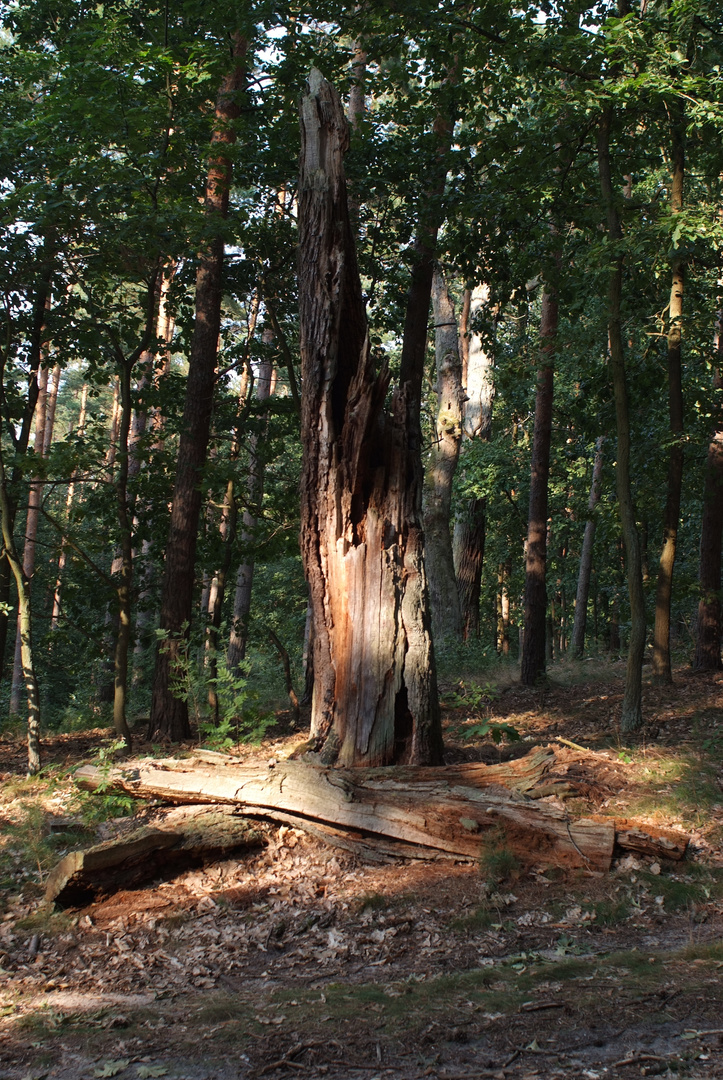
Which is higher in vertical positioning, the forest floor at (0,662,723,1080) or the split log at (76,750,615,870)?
the split log at (76,750,615,870)

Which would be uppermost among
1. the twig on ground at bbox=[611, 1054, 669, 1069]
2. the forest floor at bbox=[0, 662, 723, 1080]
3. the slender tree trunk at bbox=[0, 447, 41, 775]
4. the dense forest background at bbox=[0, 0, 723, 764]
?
the dense forest background at bbox=[0, 0, 723, 764]

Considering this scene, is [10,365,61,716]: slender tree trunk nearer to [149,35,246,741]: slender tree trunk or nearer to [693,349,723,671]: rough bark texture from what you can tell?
[149,35,246,741]: slender tree trunk

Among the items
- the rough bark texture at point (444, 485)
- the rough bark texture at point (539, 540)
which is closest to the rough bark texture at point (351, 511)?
the rough bark texture at point (539, 540)

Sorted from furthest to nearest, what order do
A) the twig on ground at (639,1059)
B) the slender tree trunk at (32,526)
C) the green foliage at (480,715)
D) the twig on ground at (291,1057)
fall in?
1. the slender tree trunk at (32,526)
2. the green foliage at (480,715)
3. the twig on ground at (291,1057)
4. the twig on ground at (639,1059)

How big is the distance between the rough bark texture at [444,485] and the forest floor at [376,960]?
367 inches

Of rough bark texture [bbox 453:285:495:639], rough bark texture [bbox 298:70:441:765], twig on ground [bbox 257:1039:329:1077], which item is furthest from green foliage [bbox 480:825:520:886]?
rough bark texture [bbox 453:285:495:639]

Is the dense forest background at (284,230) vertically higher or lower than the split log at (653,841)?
higher

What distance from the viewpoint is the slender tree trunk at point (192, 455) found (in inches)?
369

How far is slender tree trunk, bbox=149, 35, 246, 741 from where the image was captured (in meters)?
9.38

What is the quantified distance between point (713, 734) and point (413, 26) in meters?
8.76

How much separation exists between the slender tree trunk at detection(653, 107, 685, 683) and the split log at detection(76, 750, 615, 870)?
447 cm

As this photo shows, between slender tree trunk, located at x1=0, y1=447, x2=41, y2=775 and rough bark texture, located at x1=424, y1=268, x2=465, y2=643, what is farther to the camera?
rough bark texture, located at x1=424, y1=268, x2=465, y2=643

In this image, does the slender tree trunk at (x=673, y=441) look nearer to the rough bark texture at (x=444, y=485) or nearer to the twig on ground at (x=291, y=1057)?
the rough bark texture at (x=444, y=485)

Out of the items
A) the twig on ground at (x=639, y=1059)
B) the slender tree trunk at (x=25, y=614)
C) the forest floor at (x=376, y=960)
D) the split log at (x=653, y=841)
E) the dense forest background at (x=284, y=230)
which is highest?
the dense forest background at (x=284, y=230)
